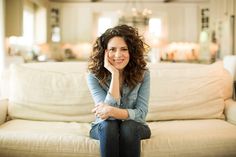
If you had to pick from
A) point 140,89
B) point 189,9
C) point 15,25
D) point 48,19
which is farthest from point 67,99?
point 189,9

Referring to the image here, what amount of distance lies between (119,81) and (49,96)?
0.67 metres

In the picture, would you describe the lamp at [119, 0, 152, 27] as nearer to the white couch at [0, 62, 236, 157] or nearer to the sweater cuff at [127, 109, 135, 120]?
the white couch at [0, 62, 236, 157]

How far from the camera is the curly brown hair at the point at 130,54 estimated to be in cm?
195

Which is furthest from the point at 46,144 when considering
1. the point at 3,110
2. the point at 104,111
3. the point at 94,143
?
the point at 3,110

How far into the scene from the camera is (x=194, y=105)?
8.03 feet

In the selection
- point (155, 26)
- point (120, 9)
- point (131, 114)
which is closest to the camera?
point (131, 114)

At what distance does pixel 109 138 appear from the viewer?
5.56 feet

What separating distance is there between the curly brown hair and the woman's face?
0.03 meters

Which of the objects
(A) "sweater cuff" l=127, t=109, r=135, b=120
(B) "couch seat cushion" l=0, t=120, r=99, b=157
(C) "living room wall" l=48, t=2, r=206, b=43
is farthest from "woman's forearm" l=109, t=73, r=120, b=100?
(C) "living room wall" l=48, t=2, r=206, b=43

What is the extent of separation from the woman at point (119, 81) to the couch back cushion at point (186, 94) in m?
0.47

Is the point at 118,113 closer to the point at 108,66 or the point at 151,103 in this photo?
the point at 108,66

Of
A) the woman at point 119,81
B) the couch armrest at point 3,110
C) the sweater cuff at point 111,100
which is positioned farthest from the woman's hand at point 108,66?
the couch armrest at point 3,110

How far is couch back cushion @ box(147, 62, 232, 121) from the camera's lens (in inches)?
95.0

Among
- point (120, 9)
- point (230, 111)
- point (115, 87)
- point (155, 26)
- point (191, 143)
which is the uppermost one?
point (120, 9)
